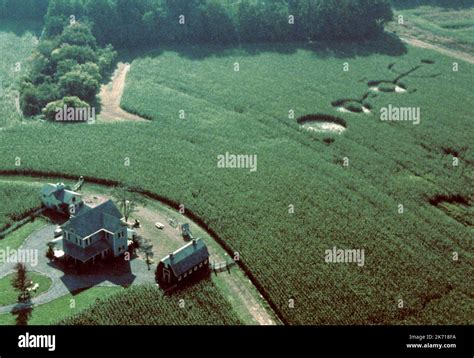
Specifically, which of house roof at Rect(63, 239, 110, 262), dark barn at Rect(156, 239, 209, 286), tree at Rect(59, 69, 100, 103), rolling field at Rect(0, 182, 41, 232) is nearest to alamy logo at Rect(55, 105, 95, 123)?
tree at Rect(59, 69, 100, 103)

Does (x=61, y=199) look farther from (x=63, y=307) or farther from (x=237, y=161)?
(x=237, y=161)

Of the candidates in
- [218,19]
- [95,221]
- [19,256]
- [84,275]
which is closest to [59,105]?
[19,256]

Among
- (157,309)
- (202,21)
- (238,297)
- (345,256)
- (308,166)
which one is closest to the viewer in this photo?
(157,309)

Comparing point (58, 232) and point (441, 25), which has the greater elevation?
point (441, 25)

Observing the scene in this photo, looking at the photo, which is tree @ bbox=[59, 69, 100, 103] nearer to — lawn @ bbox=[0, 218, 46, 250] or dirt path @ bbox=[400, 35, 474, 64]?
lawn @ bbox=[0, 218, 46, 250]

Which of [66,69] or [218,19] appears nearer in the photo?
[66,69]

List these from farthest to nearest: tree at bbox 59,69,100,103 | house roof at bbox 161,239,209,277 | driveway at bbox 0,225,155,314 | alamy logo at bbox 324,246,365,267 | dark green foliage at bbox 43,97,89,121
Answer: tree at bbox 59,69,100,103 → dark green foliage at bbox 43,97,89,121 → alamy logo at bbox 324,246,365,267 → house roof at bbox 161,239,209,277 → driveway at bbox 0,225,155,314
